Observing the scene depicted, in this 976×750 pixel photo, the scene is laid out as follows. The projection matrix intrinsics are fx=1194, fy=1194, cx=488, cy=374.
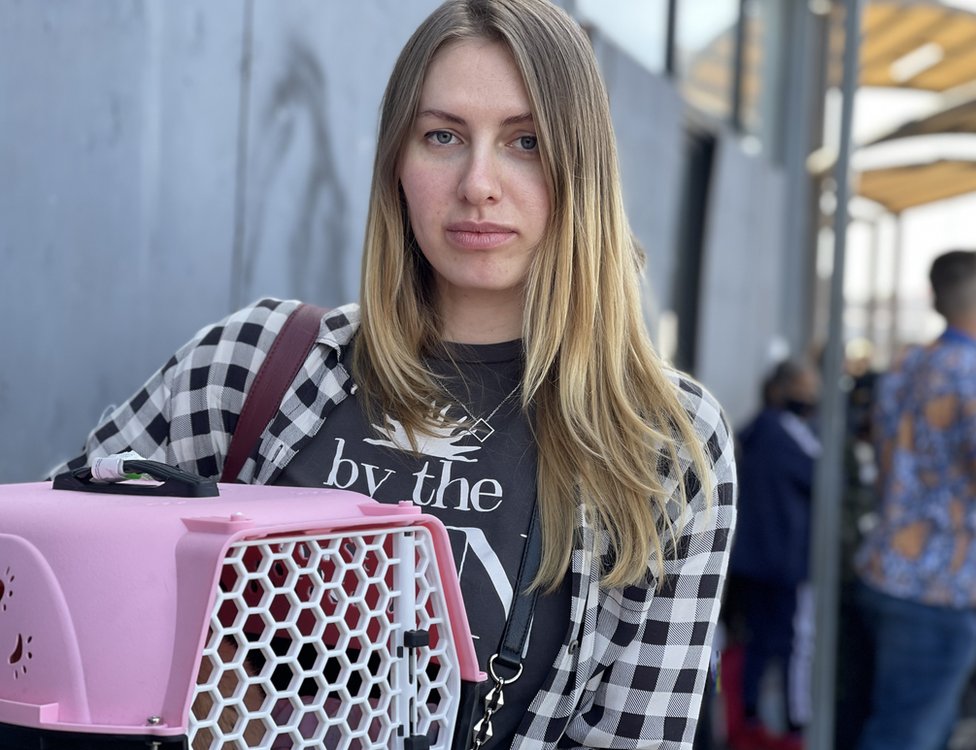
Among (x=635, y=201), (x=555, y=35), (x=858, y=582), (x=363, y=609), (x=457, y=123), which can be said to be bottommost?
(x=858, y=582)

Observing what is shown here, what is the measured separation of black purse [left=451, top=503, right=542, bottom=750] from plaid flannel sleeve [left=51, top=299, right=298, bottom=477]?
486 mm

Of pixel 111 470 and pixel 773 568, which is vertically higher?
pixel 111 470

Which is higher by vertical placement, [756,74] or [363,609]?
[756,74]

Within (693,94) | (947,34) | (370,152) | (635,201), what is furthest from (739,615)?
(947,34)

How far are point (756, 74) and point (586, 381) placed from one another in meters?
7.86

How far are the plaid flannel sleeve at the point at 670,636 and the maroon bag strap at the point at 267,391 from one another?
56 centimetres

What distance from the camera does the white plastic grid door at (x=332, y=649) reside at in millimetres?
1197

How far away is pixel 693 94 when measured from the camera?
23.6ft

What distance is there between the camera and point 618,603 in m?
1.70

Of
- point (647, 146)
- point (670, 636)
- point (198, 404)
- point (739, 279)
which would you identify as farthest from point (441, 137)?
point (739, 279)

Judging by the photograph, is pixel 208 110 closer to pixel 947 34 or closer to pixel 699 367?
pixel 699 367

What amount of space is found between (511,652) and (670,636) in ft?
0.80

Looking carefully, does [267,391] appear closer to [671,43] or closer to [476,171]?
[476,171]

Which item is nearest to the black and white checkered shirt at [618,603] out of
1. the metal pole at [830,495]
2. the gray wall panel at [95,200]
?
the gray wall panel at [95,200]
